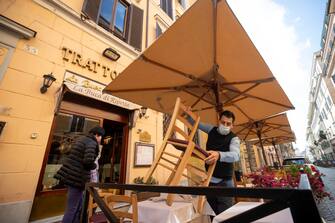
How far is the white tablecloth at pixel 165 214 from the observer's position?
4.79 feet

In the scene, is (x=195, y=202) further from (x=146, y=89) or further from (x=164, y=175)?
(x=164, y=175)

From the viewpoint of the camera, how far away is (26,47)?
3586mm

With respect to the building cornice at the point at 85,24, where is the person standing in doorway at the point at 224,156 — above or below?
below

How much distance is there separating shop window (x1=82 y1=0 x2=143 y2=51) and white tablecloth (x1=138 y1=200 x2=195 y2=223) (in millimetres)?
5430

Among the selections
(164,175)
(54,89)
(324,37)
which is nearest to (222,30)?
(54,89)

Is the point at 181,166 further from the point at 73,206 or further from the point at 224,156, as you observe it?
the point at 73,206

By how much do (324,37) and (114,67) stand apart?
105 ft

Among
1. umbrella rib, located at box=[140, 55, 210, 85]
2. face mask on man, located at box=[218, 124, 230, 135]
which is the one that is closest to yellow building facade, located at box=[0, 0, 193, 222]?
umbrella rib, located at box=[140, 55, 210, 85]

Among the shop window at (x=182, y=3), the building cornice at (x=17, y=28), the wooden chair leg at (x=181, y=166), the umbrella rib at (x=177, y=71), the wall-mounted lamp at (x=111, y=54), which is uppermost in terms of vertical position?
the shop window at (x=182, y=3)

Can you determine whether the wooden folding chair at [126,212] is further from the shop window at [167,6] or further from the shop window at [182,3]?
the shop window at [182,3]

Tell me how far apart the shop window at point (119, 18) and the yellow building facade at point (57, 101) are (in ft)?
0.12

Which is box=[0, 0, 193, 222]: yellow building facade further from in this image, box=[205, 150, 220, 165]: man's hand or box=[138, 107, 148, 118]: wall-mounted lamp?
box=[205, 150, 220, 165]: man's hand

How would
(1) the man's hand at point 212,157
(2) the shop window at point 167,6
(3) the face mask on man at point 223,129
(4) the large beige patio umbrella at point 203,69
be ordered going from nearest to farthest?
1. (1) the man's hand at point 212,157
2. (4) the large beige patio umbrella at point 203,69
3. (3) the face mask on man at point 223,129
4. (2) the shop window at point 167,6

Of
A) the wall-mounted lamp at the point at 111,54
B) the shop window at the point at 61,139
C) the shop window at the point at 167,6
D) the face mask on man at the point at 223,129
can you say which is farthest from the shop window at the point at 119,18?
the face mask on man at the point at 223,129
